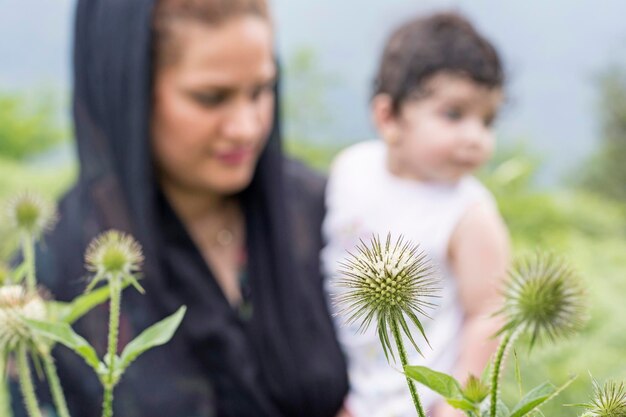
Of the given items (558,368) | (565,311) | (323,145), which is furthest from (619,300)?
(323,145)

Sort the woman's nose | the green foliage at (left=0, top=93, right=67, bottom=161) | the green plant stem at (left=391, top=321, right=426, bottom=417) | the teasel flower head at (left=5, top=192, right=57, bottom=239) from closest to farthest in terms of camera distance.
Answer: the green plant stem at (left=391, top=321, right=426, bottom=417) < the teasel flower head at (left=5, top=192, right=57, bottom=239) < the woman's nose < the green foliage at (left=0, top=93, right=67, bottom=161)

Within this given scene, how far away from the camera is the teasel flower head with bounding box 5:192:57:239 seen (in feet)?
2.08

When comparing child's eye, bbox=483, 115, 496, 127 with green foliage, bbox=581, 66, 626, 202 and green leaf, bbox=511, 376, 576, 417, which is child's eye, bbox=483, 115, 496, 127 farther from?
green foliage, bbox=581, 66, 626, 202

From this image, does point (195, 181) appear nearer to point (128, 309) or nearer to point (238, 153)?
point (238, 153)

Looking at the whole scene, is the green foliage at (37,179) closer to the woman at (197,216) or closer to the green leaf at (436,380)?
the woman at (197,216)

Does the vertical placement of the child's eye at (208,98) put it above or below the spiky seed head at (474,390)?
below

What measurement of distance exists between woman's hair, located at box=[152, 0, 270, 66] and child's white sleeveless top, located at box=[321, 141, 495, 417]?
33 cm

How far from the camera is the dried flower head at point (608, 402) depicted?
33cm

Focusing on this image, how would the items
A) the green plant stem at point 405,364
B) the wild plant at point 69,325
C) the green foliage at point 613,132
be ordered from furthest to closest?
the green foliage at point 613,132 < the wild plant at point 69,325 < the green plant stem at point 405,364

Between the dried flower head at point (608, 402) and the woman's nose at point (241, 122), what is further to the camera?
the woman's nose at point (241, 122)

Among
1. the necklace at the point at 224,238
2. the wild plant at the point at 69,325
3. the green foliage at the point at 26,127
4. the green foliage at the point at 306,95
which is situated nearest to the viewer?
the wild plant at the point at 69,325

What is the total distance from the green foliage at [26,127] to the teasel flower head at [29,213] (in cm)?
595

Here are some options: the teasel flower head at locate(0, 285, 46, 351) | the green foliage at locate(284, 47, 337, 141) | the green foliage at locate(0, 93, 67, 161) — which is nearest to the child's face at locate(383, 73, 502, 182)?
the teasel flower head at locate(0, 285, 46, 351)

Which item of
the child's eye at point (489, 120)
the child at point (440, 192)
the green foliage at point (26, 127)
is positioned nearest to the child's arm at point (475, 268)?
the child at point (440, 192)
